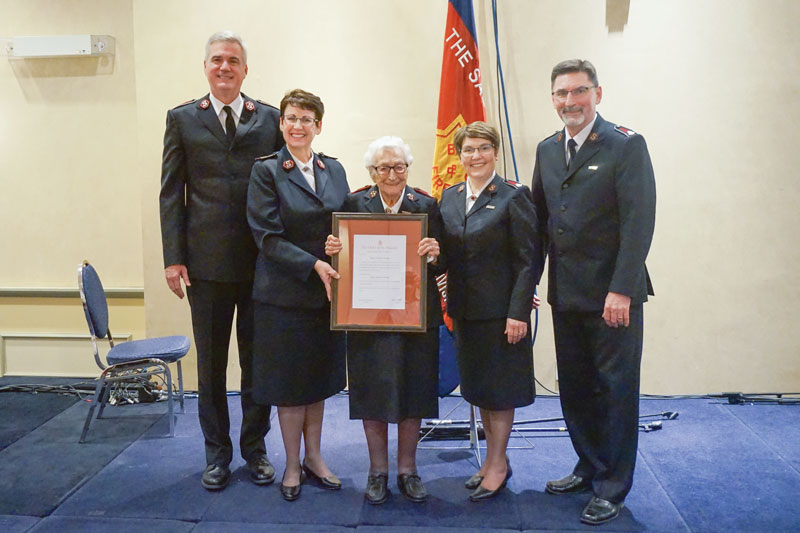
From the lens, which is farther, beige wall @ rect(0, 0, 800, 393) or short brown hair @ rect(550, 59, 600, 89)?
beige wall @ rect(0, 0, 800, 393)

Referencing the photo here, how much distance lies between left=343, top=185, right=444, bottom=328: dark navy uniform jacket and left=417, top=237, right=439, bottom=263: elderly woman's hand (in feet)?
0.26

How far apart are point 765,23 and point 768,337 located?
5.99ft

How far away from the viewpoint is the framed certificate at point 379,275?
2.61m

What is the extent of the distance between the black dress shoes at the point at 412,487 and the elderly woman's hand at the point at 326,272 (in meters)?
0.83

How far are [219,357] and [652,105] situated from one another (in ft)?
9.22

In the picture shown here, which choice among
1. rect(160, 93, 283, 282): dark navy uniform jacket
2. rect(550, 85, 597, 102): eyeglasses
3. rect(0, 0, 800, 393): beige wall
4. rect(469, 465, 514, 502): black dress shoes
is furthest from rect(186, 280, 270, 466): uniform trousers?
rect(550, 85, 597, 102): eyeglasses

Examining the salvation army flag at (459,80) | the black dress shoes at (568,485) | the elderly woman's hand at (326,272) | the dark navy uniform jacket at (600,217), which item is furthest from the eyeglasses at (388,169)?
the black dress shoes at (568,485)

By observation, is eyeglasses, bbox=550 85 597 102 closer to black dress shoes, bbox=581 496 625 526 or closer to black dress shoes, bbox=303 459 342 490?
black dress shoes, bbox=581 496 625 526

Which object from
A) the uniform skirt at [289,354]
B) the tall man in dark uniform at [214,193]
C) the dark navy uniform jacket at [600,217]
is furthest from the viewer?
the tall man in dark uniform at [214,193]

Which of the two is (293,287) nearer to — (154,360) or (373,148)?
(373,148)

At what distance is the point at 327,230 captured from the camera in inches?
109

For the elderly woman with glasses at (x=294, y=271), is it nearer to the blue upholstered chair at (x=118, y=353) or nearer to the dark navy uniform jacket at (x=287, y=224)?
the dark navy uniform jacket at (x=287, y=224)

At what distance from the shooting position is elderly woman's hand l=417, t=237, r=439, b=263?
2.59m

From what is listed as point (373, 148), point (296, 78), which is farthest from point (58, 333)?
point (373, 148)
